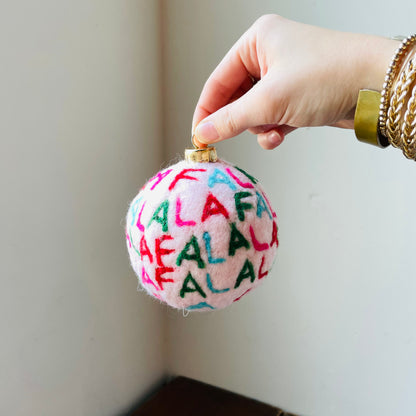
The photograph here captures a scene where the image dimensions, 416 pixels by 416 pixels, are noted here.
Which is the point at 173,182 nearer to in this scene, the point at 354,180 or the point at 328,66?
the point at 328,66

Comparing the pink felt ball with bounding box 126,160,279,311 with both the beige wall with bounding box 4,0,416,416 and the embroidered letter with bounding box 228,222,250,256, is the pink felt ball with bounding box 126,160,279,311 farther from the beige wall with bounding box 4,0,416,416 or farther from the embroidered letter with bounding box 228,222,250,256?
the beige wall with bounding box 4,0,416,416

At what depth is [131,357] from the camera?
106 centimetres

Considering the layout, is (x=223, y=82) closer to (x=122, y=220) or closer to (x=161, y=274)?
(x=161, y=274)

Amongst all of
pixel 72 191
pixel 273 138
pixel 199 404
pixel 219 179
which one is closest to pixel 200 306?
pixel 219 179

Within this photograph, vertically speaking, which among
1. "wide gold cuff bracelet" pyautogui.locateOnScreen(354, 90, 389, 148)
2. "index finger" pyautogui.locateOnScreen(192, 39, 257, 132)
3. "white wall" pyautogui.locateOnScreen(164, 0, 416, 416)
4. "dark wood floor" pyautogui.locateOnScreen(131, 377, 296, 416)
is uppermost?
"index finger" pyautogui.locateOnScreen(192, 39, 257, 132)

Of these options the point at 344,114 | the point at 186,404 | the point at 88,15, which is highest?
the point at 88,15

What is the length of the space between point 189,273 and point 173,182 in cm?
10

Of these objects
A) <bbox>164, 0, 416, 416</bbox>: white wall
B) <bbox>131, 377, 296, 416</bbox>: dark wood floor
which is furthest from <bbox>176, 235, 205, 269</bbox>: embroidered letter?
<bbox>131, 377, 296, 416</bbox>: dark wood floor

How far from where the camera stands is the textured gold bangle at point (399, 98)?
47 cm

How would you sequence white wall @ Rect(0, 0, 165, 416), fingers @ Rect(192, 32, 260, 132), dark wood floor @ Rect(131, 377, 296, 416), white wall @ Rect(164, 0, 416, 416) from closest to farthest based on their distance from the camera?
fingers @ Rect(192, 32, 260, 132) < white wall @ Rect(0, 0, 165, 416) < white wall @ Rect(164, 0, 416, 416) < dark wood floor @ Rect(131, 377, 296, 416)

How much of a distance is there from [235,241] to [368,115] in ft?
0.71

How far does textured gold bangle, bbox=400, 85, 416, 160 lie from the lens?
47 centimetres

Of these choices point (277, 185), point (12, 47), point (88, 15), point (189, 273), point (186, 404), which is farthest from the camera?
point (186, 404)

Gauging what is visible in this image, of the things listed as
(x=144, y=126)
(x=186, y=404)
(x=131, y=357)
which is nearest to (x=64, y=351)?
(x=131, y=357)
